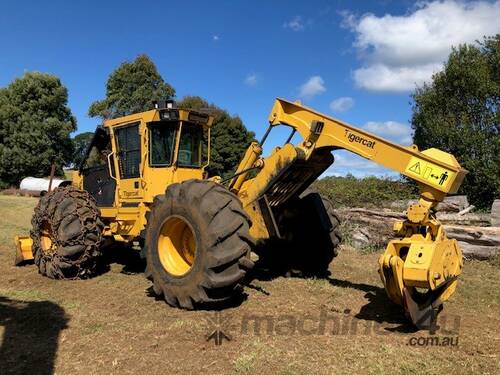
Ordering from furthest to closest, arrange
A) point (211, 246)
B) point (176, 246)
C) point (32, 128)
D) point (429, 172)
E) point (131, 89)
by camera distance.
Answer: point (32, 128)
point (131, 89)
point (176, 246)
point (211, 246)
point (429, 172)

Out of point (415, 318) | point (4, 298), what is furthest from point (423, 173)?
point (4, 298)

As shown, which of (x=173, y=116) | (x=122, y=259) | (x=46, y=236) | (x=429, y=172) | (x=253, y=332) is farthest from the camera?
(x=122, y=259)

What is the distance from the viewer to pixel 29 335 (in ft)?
17.1

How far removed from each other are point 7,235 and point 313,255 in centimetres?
949

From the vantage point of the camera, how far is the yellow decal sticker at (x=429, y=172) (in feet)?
17.0

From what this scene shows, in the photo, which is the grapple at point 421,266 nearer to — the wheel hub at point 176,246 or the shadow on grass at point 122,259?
the wheel hub at point 176,246

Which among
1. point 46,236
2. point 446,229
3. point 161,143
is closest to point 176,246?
point 161,143

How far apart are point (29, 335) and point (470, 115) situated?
57.2 feet

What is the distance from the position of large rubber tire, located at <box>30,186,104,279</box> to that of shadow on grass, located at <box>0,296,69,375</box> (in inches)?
50.2

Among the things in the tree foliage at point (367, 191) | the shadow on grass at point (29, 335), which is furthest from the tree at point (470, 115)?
the shadow on grass at point (29, 335)

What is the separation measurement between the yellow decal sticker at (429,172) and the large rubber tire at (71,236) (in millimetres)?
5193

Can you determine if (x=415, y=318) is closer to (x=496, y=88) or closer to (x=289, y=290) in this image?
(x=289, y=290)
